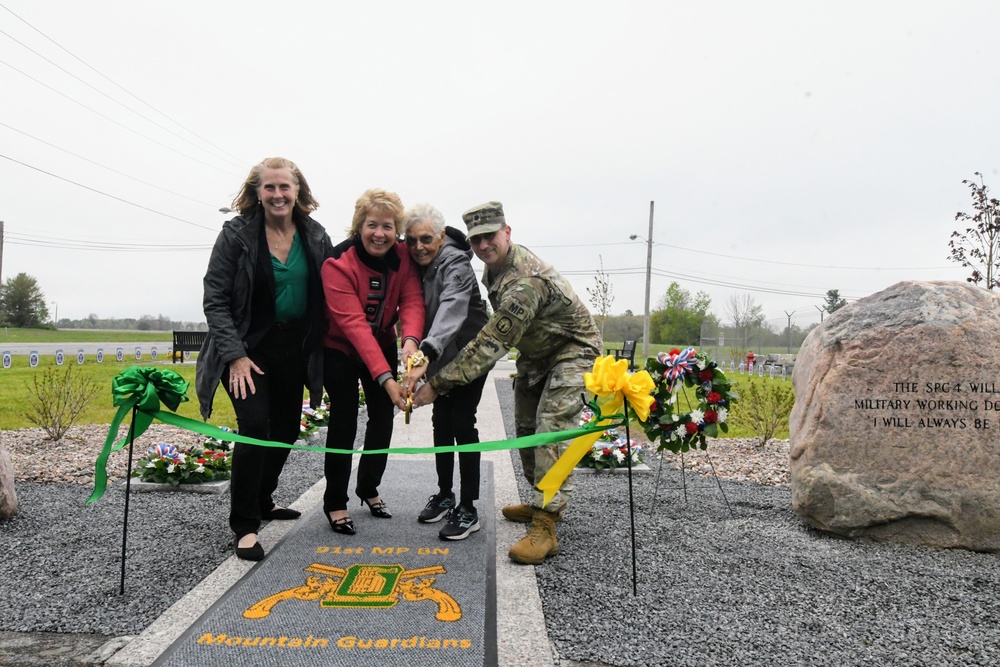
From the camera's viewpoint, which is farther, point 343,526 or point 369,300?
point 343,526

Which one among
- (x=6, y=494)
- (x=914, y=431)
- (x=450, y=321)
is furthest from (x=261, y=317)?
(x=914, y=431)

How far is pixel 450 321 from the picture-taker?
147 inches

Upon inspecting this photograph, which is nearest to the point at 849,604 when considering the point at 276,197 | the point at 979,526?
the point at 979,526

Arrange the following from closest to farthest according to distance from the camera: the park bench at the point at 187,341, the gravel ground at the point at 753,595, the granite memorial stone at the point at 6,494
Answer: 1. the gravel ground at the point at 753,595
2. the granite memorial stone at the point at 6,494
3. the park bench at the point at 187,341

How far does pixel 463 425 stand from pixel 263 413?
3.55 ft

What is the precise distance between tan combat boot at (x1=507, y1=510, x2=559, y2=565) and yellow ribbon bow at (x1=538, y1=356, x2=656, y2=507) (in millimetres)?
348

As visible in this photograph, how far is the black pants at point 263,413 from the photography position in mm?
3586

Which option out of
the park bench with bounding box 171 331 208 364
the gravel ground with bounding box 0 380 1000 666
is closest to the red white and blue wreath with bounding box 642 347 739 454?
the gravel ground with bounding box 0 380 1000 666

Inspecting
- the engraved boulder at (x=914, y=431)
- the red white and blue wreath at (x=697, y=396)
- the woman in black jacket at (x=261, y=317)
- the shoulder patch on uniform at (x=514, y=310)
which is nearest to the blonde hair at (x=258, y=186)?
the woman in black jacket at (x=261, y=317)

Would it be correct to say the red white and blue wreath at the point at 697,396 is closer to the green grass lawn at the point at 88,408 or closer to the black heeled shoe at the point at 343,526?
the black heeled shoe at the point at 343,526

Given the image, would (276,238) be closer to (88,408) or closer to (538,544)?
(538,544)

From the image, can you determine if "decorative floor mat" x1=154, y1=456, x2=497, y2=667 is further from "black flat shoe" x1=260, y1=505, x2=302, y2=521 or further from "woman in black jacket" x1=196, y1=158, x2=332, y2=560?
"woman in black jacket" x1=196, y1=158, x2=332, y2=560

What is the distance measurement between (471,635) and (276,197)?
236cm

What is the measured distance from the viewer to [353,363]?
12.7ft
